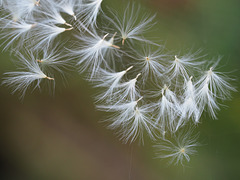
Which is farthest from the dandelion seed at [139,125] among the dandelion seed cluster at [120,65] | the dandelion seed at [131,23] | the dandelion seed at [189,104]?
the dandelion seed at [131,23]

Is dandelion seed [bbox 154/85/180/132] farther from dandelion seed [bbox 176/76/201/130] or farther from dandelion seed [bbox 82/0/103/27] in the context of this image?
dandelion seed [bbox 82/0/103/27]

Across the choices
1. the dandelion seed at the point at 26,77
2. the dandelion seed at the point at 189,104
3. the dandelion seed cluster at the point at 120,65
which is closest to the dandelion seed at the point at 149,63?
the dandelion seed cluster at the point at 120,65

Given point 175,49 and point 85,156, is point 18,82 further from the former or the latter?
point 175,49

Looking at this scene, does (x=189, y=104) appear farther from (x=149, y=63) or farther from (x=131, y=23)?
(x=131, y=23)

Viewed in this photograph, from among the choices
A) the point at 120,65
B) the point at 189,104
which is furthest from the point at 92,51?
the point at 189,104

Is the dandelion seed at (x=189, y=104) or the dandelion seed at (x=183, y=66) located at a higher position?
the dandelion seed at (x=183, y=66)

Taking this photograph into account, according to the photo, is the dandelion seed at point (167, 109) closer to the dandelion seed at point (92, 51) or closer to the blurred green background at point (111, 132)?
the blurred green background at point (111, 132)
